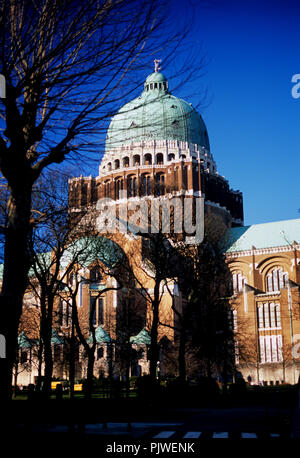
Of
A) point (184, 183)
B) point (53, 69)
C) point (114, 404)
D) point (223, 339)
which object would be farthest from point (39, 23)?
point (184, 183)

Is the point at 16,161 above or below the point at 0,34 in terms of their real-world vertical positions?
below

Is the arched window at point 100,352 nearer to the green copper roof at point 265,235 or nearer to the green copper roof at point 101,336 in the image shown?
the green copper roof at point 101,336

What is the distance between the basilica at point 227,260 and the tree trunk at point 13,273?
39.7 m

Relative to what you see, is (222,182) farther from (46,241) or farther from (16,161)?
(16,161)

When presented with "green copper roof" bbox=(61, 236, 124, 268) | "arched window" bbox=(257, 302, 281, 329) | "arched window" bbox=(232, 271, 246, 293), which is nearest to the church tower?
"arched window" bbox=(232, 271, 246, 293)

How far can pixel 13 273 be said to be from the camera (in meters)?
8.78

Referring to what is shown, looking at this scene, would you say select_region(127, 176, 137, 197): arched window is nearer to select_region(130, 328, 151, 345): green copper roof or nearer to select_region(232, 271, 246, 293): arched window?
select_region(232, 271, 246, 293): arched window

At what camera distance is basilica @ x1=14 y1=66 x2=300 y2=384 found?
55.2 meters

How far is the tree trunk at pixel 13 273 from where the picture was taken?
827 centimetres

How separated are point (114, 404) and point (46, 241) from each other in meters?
8.65

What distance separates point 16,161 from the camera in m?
9.05

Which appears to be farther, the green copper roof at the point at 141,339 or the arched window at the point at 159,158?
the arched window at the point at 159,158

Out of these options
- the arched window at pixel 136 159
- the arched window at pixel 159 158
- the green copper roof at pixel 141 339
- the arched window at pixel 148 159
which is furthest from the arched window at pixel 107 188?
the green copper roof at pixel 141 339

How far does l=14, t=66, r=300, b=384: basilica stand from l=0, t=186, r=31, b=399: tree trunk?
39725 mm
